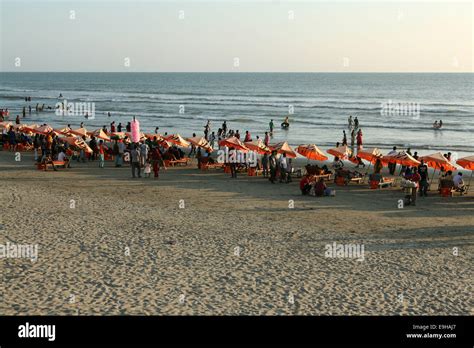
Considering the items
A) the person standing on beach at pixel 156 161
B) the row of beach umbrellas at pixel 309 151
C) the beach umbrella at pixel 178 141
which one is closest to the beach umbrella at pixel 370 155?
the row of beach umbrellas at pixel 309 151

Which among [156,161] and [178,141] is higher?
[178,141]

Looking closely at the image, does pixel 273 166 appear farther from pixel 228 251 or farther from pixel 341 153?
pixel 228 251

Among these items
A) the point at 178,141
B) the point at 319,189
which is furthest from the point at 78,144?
the point at 319,189

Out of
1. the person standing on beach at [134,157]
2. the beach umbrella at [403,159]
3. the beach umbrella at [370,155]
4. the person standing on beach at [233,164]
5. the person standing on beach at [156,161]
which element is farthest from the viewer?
the person standing on beach at [233,164]

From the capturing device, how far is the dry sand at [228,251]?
9562 mm

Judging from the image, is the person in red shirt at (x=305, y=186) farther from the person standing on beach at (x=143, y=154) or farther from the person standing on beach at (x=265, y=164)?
the person standing on beach at (x=143, y=154)

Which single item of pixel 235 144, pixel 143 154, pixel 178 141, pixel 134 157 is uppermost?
pixel 178 141

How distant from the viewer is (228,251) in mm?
12430

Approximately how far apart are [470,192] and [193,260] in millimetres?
11969

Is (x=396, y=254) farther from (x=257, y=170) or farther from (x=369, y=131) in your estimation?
(x=369, y=131)

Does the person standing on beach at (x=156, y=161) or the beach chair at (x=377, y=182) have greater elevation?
the person standing on beach at (x=156, y=161)

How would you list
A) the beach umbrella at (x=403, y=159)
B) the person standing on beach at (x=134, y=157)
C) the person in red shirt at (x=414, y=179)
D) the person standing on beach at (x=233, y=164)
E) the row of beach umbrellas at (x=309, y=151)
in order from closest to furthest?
1. the person in red shirt at (x=414, y=179)
2. the row of beach umbrellas at (x=309, y=151)
3. the beach umbrella at (x=403, y=159)
4. the person standing on beach at (x=134, y=157)
5. the person standing on beach at (x=233, y=164)

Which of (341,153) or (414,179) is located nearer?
(414,179)
